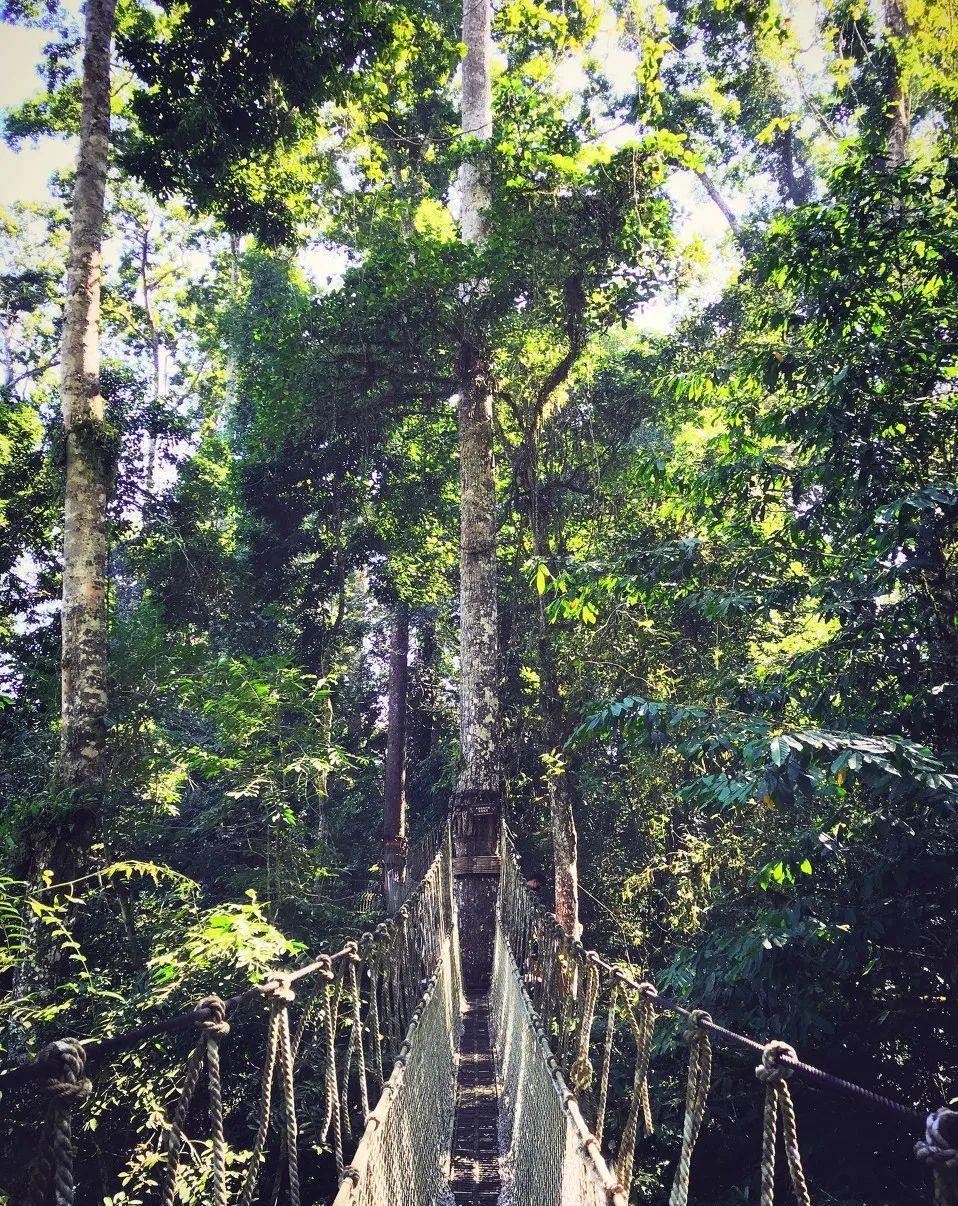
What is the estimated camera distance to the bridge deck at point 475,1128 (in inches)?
106

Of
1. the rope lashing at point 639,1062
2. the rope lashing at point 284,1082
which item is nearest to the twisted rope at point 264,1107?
the rope lashing at point 284,1082

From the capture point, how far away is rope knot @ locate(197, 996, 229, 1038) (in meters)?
1.31

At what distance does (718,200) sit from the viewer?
14.7m

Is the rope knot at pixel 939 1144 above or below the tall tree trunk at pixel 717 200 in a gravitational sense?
below

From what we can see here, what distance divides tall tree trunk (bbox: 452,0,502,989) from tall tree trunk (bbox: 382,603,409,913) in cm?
428

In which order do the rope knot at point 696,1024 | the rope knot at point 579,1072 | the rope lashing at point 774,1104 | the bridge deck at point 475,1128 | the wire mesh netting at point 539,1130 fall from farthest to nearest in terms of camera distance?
the bridge deck at point 475,1128
the rope knot at point 579,1072
the wire mesh netting at point 539,1130
the rope knot at point 696,1024
the rope lashing at point 774,1104

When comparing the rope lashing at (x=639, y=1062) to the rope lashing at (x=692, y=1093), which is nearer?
the rope lashing at (x=692, y=1093)

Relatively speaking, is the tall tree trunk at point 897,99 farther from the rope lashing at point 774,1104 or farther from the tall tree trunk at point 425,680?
the tall tree trunk at point 425,680

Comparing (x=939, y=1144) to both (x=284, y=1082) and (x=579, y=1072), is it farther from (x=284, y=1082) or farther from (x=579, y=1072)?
(x=579, y=1072)

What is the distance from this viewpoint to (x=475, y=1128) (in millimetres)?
3207

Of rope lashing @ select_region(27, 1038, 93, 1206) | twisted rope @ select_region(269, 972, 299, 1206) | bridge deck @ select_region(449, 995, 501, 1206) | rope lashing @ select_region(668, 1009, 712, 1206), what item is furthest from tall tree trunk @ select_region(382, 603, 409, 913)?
rope lashing @ select_region(27, 1038, 93, 1206)

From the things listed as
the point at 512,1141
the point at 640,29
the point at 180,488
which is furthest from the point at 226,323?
the point at 512,1141

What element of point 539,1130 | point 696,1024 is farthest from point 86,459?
point 696,1024

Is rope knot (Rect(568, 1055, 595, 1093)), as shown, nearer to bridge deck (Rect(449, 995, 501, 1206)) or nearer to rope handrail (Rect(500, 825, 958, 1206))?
rope handrail (Rect(500, 825, 958, 1206))
